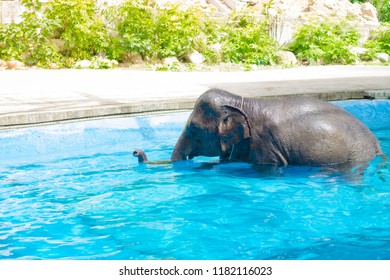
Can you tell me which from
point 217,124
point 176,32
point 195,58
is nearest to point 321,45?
point 195,58

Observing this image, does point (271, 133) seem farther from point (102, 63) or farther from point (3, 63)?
point (3, 63)

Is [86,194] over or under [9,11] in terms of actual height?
under

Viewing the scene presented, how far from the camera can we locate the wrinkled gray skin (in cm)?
509

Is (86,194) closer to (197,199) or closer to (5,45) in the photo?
(197,199)

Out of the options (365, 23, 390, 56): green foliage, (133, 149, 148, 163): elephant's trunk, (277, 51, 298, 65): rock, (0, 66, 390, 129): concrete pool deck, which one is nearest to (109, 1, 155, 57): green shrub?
(0, 66, 390, 129): concrete pool deck

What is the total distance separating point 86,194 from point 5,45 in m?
9.74

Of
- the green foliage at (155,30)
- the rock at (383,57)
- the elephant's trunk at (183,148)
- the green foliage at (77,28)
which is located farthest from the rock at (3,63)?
the rock at (383,57)

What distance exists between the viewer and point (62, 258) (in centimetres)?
348

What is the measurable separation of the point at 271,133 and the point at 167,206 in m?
1.13

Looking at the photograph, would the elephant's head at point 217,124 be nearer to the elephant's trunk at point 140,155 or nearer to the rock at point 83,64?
the elephant's trunk at point 140,155

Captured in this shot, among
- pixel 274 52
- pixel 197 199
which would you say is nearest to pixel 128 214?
pixel 197 199

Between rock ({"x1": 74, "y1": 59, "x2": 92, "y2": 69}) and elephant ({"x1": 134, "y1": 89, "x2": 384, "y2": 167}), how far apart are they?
866cm
